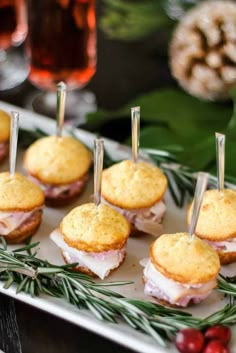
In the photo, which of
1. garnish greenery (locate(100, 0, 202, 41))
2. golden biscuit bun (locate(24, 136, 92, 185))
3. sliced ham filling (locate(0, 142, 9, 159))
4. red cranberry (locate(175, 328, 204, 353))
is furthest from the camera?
garnish greenery (locate(100, 0, 202, 41))

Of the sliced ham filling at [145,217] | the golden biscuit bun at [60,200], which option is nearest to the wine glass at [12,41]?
the golden biscuit bun at [60,200]

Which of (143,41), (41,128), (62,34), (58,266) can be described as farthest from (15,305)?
(143,41)

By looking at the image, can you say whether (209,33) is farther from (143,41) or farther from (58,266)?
(58,266)

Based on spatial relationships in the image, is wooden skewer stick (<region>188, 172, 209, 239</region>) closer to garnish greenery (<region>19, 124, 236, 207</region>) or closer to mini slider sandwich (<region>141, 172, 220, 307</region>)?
mini slider sandwich (<region>141, 172, 220, 307</region>)

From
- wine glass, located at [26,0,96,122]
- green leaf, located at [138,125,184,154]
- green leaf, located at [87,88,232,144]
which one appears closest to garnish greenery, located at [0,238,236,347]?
green leaf, located at [138,125,184,154]

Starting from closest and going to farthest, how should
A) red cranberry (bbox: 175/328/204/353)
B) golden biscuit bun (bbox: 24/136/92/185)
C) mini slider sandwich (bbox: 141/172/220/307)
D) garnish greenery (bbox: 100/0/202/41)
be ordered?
red cranberry (bbox: 175/328/204/353), mini slider sandwich (bbox: 141/172/220/307), golden biscuit bun (bbox: 24/136/92/185), garnish greenery (bbox: 100/0/202/41)

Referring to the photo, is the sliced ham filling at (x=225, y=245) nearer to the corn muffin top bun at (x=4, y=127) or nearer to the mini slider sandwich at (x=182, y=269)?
the mini slider sandwich at (x=182, y=269)
